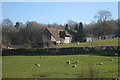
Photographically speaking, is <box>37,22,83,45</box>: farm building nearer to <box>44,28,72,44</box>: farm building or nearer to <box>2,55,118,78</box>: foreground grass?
<box>44,28,72,44</box>: farm building

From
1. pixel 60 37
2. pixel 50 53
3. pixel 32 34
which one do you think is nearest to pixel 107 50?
pixel 50 53

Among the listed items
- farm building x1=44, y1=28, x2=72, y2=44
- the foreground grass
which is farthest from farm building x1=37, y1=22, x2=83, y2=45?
the foreground grass

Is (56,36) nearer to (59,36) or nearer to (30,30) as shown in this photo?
(59,36)

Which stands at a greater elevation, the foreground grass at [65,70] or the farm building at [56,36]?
the farm building at [56,36]

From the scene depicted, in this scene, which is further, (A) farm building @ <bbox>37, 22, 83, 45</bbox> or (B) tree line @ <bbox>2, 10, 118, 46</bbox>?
(A) farm building @ <bbox>37, 22, 83, 45</bbox>

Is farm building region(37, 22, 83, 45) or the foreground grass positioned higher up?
farm building region(37, 22, 83, 45)

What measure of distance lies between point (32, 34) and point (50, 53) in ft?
50.9

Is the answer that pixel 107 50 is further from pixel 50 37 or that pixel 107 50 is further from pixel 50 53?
pixel 50 37

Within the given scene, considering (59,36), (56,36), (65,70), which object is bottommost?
(65,70)

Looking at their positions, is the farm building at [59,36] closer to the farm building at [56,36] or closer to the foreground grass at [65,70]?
the farm building at [56,36]

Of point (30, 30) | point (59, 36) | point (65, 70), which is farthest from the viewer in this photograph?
point (59, 36)

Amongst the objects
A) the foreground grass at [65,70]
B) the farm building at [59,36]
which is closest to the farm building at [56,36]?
the farm building at [59,36]

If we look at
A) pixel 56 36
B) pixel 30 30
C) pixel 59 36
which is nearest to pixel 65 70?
pixel 30 30

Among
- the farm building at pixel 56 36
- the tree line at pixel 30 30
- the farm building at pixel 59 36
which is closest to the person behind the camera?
the tree line at pixel 30 30
